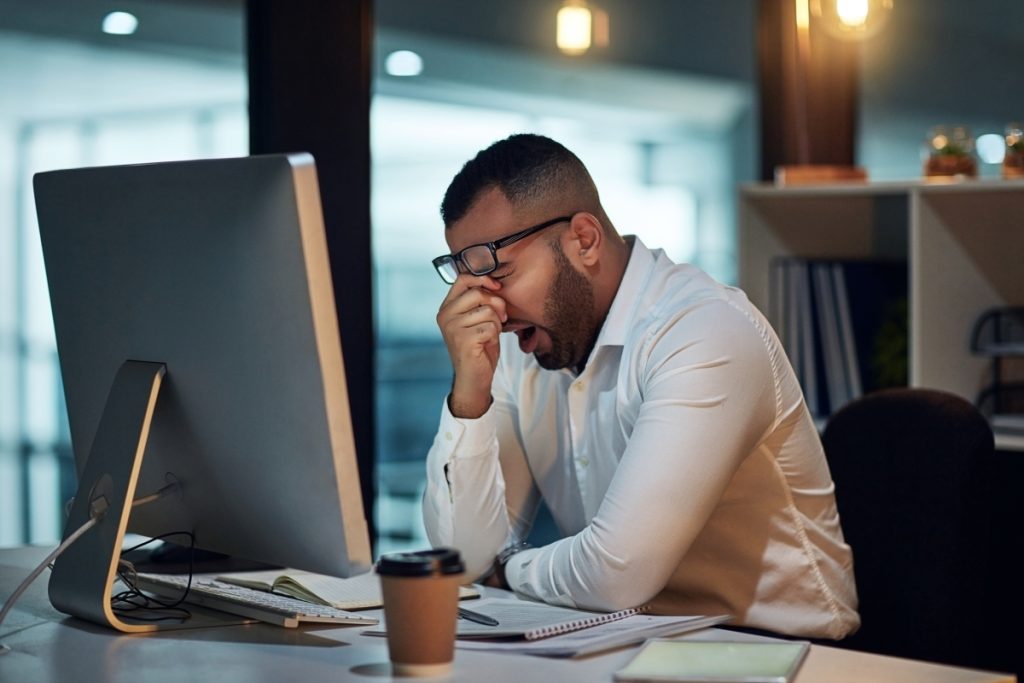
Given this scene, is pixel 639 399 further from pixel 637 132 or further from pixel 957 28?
pixel 957 28

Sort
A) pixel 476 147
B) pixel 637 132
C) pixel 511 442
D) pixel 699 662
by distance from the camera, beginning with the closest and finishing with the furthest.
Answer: pixel 699 662 < pixel 511 442 < pixel 476 147 < pixel 637 132

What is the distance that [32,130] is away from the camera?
8.61 feet

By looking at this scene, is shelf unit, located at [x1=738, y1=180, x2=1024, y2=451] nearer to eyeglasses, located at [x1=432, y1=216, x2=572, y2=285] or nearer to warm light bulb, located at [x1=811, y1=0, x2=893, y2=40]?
warm light bulb, located at [x1=811, y1=0, x2=893, y2=40]

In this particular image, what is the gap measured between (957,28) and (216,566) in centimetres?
276

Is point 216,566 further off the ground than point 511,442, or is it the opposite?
point 511,442

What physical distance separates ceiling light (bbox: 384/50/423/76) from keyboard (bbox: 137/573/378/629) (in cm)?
159

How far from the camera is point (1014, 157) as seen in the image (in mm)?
3023

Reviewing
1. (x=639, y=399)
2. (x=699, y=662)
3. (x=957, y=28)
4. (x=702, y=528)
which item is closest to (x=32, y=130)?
(x=639, y=399)

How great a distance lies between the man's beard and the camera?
2.08m

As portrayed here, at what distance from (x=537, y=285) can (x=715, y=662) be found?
0.87 metres

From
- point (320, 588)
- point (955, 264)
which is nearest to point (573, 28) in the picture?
point (955, 264)

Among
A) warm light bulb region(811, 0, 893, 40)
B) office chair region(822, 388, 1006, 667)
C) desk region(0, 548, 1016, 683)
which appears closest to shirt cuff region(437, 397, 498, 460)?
desk region(0, 548, 1016, 683)

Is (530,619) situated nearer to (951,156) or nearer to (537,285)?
(537,285)

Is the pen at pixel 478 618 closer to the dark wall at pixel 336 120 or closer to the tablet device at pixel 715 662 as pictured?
the tablet device at pixel 715 662
